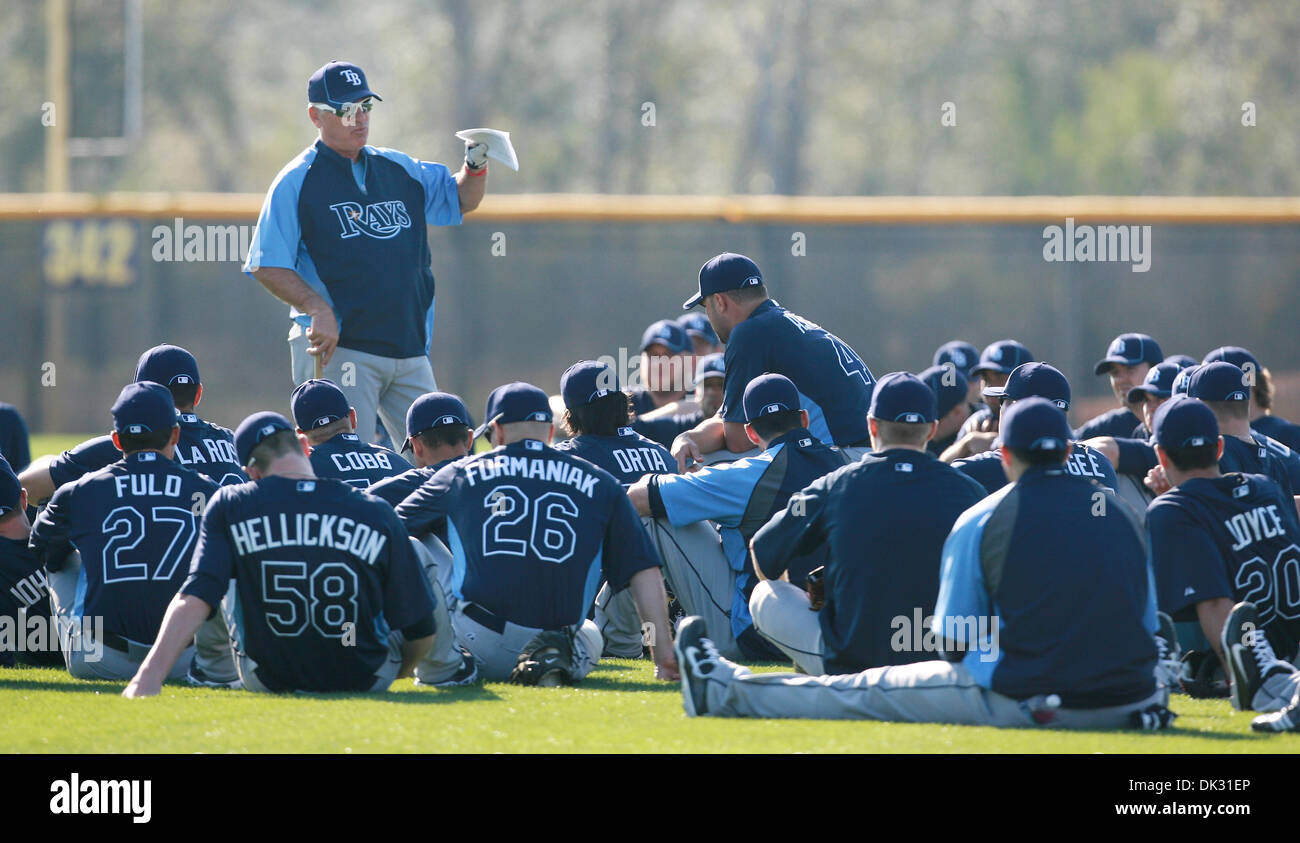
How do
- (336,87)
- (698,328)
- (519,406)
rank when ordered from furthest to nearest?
(698,328) < (336,87) < (519,406)

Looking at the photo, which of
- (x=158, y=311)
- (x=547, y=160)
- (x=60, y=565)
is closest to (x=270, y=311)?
(x=158, y=311)

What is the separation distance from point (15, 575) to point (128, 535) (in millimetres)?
873

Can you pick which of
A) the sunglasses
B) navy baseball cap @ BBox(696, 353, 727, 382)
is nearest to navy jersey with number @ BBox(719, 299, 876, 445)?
navy baseball cap @ BBox(696, 353, 727, 382)

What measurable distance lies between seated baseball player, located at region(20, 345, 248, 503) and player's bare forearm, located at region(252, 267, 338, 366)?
0.54 meters

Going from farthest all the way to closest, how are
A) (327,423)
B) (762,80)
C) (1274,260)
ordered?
1. (762,80)
2. (1274,260)
3. (327,423)

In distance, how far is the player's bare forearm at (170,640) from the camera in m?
6.02

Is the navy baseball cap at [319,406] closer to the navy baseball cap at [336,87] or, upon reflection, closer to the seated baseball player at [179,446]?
the seated baseball player at [179,446]

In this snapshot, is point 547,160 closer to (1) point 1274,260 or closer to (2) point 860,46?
(2) point 860,46

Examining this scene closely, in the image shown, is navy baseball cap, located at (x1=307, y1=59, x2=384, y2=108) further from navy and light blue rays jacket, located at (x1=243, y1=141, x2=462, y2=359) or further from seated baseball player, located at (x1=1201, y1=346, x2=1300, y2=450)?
seated baseball player, located at (x1=1201, y1=346, x2=1300, y2=450)

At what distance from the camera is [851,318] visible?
1895 cm

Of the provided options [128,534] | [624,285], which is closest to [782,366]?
[128,534]

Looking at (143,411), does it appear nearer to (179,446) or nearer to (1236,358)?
(179,446)

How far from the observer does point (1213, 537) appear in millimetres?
6391

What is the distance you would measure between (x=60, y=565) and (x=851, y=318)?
12878 mm
